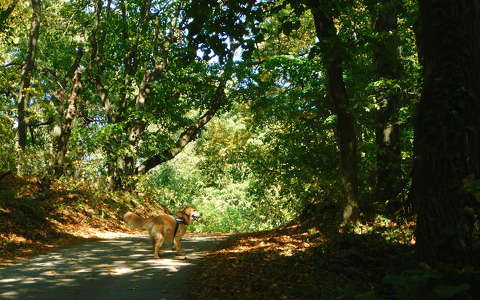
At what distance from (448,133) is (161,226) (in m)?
7.42

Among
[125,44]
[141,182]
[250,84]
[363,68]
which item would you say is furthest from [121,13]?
[363,68]

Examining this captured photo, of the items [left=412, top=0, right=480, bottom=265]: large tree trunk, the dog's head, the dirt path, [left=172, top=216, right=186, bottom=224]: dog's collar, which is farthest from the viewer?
the dog's head

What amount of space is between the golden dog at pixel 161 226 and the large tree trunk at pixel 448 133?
272 inches

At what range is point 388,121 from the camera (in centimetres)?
1216

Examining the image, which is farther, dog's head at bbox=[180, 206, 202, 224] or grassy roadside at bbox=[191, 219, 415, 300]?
dog's head at bbox=[180, 206, 202, 224]

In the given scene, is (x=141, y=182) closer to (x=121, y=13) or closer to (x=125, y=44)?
(x=125, y=44)

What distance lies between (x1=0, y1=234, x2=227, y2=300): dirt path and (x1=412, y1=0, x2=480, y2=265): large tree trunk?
13.8ft

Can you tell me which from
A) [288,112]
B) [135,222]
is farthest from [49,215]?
[288,112]

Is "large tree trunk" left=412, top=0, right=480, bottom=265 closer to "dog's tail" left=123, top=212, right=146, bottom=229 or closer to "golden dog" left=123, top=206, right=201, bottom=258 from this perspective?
"golden dog" left=123, top=206, right=201, bottom=258

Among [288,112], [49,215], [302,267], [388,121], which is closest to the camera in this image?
[302,267]

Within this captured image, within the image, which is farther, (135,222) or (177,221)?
(177,221)

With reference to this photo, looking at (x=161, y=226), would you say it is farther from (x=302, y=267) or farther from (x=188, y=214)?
(x=302, y=267)

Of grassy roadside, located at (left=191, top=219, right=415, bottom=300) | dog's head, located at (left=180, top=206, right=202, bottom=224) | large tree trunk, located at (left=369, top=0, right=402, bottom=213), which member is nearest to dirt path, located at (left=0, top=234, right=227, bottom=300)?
grassy roadside, located at (left=191, top=219, right=415, bottom=300)

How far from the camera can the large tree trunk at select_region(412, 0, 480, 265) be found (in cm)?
423
